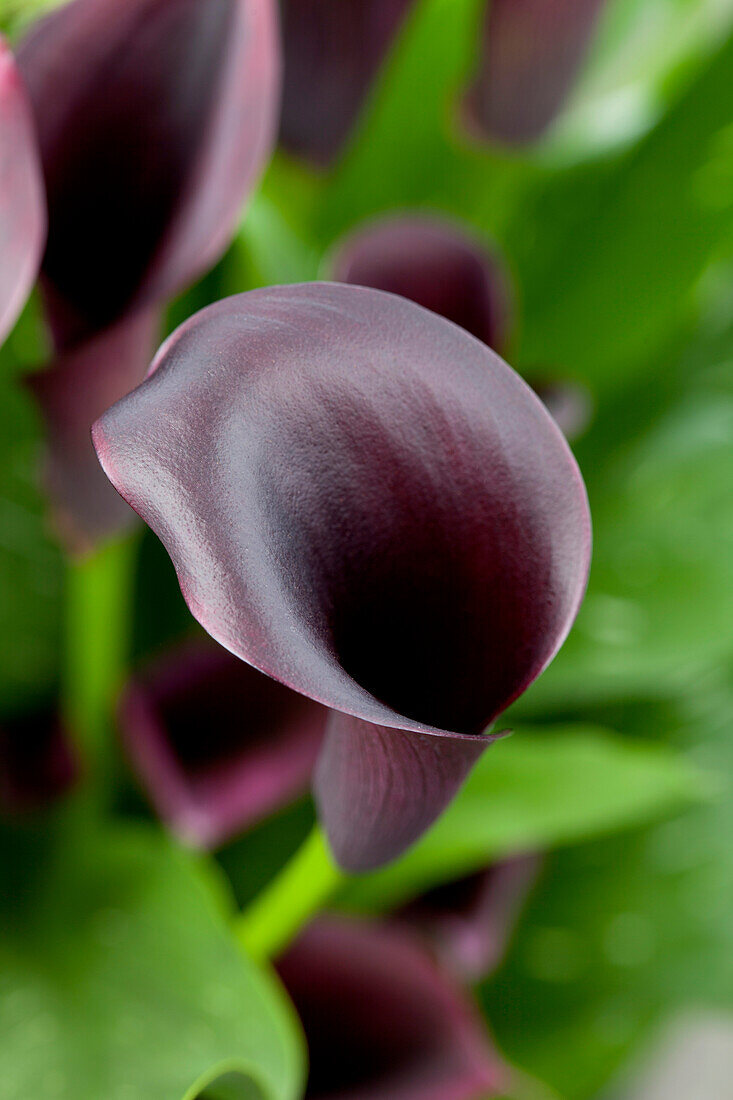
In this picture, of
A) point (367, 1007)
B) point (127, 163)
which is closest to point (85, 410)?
point (127, 163)

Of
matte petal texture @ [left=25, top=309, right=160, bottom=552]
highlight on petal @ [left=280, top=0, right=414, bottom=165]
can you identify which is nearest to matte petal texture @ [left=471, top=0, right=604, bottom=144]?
highlight on petal @ [left=280, top=0, right=414, bottom=165]

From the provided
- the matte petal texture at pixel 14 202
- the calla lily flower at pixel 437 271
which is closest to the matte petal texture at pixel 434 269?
the calla lily flower at pixel 437 271

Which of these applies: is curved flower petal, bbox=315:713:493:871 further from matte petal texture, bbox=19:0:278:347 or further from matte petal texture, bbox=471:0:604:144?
matte petal texture, bbox=471:0:604:144

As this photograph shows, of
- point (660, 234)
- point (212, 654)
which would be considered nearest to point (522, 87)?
point (660, 234)

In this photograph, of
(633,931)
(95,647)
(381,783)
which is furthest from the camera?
(633,931)

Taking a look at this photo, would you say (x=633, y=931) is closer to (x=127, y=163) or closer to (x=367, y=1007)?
(x=367, y=1007)

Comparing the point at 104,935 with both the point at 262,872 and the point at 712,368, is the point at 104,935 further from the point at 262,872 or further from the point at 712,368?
the point at 712,368
